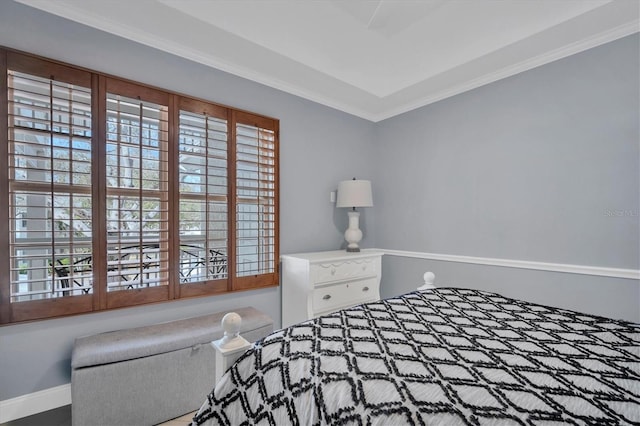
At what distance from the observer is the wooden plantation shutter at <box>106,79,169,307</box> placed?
196cm

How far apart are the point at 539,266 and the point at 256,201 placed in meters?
2.46

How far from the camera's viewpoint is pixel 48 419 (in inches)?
68.5

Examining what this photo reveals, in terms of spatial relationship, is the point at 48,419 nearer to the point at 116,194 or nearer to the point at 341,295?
the point at 116,194

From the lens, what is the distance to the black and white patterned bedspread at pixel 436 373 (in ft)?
2.40

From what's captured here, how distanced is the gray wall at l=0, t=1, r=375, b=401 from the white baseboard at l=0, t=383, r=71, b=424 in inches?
1.3

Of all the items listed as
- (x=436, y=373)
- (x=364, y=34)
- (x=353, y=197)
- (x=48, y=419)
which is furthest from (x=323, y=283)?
(x=364, y=34)

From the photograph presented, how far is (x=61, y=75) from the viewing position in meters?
1.82

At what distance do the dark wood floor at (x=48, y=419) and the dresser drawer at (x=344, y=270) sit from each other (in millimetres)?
1828

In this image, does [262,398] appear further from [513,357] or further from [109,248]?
[109,248]

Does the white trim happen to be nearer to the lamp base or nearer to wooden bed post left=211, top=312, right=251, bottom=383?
the lamp base

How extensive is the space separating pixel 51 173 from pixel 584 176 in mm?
3662

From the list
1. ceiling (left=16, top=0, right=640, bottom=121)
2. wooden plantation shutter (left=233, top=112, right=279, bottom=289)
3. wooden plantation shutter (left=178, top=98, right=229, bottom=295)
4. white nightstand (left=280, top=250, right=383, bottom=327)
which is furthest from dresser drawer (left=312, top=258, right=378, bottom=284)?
ceiling (left=16, top=0, right=640, bottom=121)

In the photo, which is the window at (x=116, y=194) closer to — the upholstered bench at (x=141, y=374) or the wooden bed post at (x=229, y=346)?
the upholstered bench at (x=141, y=374)

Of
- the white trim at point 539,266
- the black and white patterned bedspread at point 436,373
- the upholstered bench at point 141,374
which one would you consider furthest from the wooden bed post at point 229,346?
the white trim at point 539,266
